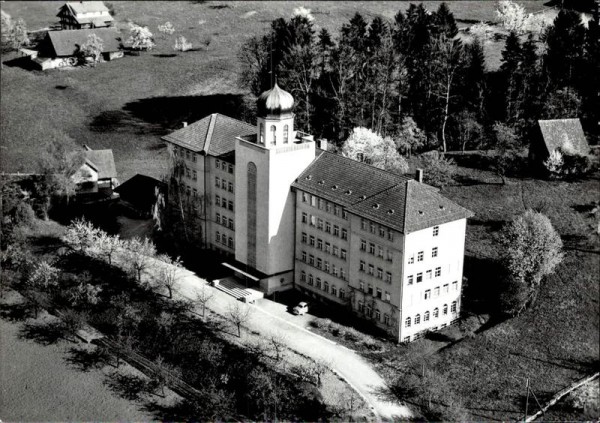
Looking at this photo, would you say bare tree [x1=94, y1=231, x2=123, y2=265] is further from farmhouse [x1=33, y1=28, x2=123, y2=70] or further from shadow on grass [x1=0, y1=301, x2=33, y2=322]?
farmhouse [x1=33, y1=28, x2=123, y2=70]

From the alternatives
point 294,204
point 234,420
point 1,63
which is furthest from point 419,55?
point 1,63

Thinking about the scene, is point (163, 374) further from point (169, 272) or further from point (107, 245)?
point (107, 245)

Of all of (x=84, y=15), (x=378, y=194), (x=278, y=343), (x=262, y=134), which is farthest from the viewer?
(x=84, y=15)

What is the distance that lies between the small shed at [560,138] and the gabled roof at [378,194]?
1161 inches

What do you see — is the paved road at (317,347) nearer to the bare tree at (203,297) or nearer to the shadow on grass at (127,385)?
the bare tree at (203,297)

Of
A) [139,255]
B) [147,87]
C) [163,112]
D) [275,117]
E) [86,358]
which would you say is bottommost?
[86,358]

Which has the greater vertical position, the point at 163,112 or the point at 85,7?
the point at 85,7

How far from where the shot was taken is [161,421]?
80.8 meters

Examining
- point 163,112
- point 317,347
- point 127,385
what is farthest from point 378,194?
point 163,112

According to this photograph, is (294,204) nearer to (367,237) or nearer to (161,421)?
(367,237)

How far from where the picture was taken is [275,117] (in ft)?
305

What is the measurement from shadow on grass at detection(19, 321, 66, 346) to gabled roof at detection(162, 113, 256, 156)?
2473cm

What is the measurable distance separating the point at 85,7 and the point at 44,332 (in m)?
100

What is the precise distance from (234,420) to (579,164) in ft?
189
